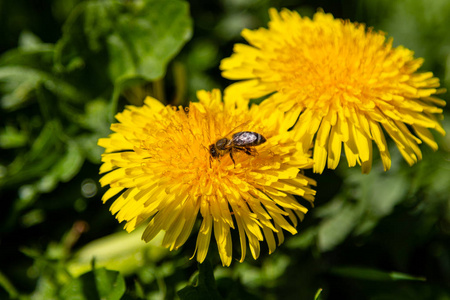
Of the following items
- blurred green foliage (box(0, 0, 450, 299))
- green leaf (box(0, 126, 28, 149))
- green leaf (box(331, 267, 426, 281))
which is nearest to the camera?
green leaf (box(331, 267, 426, 281))

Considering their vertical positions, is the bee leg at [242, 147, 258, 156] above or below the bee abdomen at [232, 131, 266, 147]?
below

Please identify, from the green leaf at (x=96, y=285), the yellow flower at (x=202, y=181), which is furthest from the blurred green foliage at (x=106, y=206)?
the yellow flower at (x=202, y=181)

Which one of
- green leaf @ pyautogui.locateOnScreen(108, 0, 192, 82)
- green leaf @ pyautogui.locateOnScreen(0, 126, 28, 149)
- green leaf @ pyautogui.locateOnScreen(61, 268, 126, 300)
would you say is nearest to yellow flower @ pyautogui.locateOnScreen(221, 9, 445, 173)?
green leaf @ pyautogui.locateOnScreen(108, 0, 192, 82)

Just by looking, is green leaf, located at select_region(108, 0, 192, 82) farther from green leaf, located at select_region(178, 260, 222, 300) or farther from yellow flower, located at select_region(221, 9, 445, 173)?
green leaf, located at select_region(178, 260, 222, 300)

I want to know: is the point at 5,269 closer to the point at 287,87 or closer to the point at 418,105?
the point at 287,87

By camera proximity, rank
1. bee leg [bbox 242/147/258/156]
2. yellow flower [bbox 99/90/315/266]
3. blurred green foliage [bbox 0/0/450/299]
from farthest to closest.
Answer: blurred green foliage [bbox 0/0/450/299], bee leg [bbox 242/147/258/156], yellow flower [bbox 99/90/315/266]

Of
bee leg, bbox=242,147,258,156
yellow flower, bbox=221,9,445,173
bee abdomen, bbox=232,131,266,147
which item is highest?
yellow flower, bbox=221,9,445,173

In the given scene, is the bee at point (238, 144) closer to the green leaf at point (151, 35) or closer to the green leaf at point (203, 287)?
the green leaf at point (203, 287)
